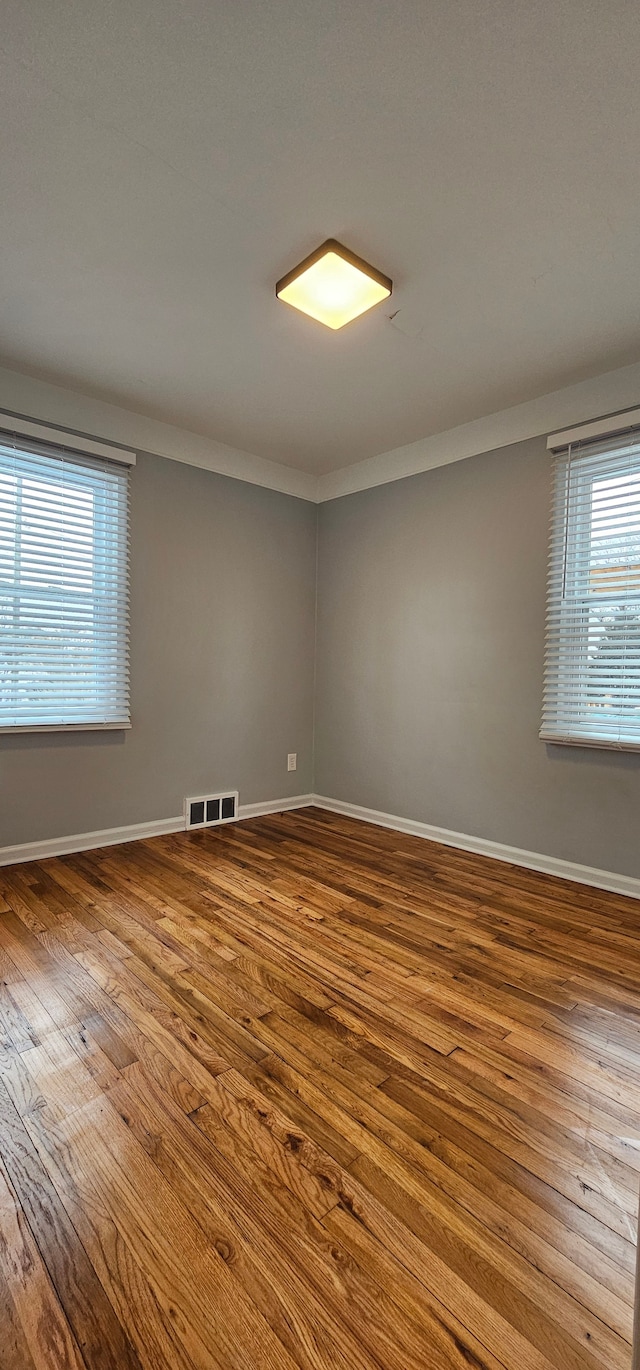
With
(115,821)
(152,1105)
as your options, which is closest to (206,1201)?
(152,1105)

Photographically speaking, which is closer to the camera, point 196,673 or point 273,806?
point 196,673

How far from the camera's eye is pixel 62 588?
10.2 feet

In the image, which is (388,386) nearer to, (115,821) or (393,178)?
(393,178)

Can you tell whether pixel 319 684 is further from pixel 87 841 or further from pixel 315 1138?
pixel 315 1138

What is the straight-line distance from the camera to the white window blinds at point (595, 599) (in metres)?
2.73

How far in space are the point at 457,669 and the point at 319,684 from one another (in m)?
1.30

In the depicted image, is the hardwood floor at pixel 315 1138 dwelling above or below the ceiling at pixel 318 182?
below

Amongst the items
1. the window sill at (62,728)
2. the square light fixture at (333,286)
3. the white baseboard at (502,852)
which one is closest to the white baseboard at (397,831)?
the white baseboard at (502,852)

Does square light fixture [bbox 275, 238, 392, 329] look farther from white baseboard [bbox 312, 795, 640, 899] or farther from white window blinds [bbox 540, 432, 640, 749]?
white baseboard [bbox 312, 795, 640, 899]

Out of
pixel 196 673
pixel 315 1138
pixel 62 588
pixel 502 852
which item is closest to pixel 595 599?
pixel 502 852

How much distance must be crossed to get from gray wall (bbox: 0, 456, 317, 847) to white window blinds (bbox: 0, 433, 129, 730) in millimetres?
112

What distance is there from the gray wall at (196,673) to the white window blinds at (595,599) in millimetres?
1939

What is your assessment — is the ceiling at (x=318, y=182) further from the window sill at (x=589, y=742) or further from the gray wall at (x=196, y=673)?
the window sill at (x=589, y=742)

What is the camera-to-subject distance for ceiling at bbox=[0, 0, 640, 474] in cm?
133
